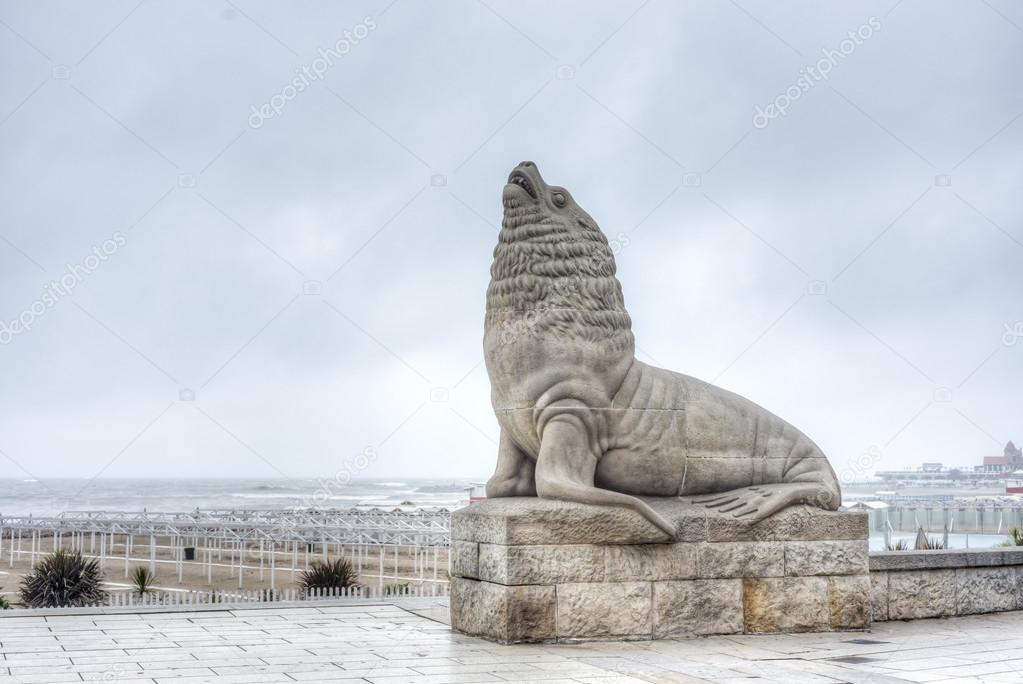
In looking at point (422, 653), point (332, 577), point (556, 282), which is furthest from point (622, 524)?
point (332, 577)

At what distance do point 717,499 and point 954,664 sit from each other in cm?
186

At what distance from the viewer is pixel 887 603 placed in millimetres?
7516

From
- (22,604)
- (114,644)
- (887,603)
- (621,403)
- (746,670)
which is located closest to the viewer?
(746,670)

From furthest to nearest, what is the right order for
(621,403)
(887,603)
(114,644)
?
(887,603) < (621,403) < (114,644)

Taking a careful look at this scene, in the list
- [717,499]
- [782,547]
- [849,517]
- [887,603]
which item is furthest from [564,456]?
[887,603]

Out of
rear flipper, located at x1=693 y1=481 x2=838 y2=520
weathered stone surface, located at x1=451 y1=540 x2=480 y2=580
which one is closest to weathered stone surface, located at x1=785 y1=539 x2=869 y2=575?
rear flipper, located at x1=693 y1=481 x2=838 y2=520

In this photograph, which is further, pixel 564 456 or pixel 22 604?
pixel 22 604

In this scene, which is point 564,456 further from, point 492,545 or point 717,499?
point 717,499

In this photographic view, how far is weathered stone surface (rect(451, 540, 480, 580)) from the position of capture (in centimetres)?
664

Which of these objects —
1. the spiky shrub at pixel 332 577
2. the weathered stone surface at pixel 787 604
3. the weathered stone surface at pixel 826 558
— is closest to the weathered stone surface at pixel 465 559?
the weathered stone surface at pixel 787 604

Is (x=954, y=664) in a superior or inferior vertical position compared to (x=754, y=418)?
inferior

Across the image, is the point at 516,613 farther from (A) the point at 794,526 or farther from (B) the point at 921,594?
(B) the point at 921,594

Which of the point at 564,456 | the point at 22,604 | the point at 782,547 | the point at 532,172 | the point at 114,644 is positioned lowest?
the point at 22,604

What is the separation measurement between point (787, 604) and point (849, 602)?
1.61 ft
